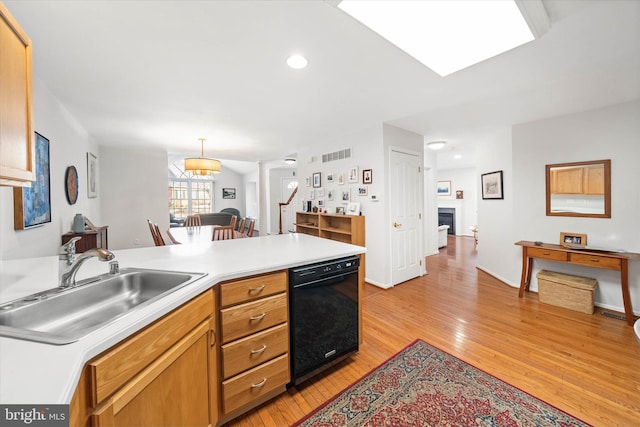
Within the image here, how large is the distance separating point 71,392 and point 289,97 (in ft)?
8.53

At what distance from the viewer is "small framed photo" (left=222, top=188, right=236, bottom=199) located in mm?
10531

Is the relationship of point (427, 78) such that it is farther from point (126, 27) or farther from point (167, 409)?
point (167, 409)

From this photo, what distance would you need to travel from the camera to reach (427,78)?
2.15 metres

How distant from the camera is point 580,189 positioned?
296cm

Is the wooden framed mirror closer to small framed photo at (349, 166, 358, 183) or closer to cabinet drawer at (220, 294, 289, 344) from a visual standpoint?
small framed photo at (349, 166, 358, 183)

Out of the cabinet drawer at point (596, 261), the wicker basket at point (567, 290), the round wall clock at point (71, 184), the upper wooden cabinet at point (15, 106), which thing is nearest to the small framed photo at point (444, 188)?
the wicker basket at point (567, 290)

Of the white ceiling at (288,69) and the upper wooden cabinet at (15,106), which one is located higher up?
the white ceiling at (288,69)

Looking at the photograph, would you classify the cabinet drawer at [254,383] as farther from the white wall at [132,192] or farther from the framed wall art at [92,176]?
the white wall at [132,192]

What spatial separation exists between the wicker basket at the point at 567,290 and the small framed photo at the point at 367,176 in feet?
7.84

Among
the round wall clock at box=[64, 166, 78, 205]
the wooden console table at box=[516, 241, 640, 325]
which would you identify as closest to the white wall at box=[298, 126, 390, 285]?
the wooden console table at box=[516, 241, 640, 325]

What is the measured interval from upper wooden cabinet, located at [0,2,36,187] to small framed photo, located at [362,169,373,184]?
3.24 m

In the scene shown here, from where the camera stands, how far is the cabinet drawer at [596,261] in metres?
2.52

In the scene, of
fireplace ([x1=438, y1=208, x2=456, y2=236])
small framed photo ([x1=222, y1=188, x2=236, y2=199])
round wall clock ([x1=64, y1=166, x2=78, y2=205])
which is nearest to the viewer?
round wall clock ([x1=64, y1=166, x2=78, y2=205])

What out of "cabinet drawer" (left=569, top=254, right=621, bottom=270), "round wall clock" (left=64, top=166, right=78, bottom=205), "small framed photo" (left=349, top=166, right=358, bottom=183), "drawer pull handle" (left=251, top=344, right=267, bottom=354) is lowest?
"drawer pull handle" (left=251, top=344, right=267, bottom=354)
